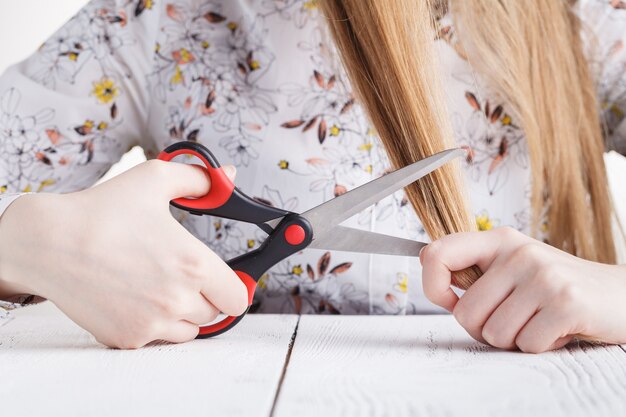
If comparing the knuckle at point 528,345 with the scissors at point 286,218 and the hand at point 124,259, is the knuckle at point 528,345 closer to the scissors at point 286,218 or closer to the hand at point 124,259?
the scissors at point 286,218

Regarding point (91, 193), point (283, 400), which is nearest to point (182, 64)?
point (91, 193)

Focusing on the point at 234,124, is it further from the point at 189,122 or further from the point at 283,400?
the point at 283,400

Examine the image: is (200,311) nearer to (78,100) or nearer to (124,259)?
(124,259)

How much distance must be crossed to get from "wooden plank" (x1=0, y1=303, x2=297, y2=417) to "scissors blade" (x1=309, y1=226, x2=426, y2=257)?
85mm

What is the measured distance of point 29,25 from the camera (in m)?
1.53

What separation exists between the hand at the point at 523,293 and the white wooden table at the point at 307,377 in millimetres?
15

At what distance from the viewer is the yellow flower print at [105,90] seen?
937mm

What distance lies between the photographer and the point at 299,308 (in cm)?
89

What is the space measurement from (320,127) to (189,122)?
170 mm

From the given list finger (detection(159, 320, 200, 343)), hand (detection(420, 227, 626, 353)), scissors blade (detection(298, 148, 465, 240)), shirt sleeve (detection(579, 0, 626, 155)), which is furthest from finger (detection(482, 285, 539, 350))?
shirt sleeve (detection(579, 0, 626, 155))

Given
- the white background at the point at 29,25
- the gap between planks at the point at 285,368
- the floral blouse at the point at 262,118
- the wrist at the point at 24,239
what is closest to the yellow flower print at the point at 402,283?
the floral blouse at the point at 262,118

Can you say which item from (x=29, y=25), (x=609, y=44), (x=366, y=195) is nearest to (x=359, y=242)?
(x=366, y=195)

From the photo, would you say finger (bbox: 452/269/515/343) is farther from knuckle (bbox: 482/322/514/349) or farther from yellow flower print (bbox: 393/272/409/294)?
yellow flower print (bbox: 393/272/409/294)

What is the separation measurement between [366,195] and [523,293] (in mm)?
147
